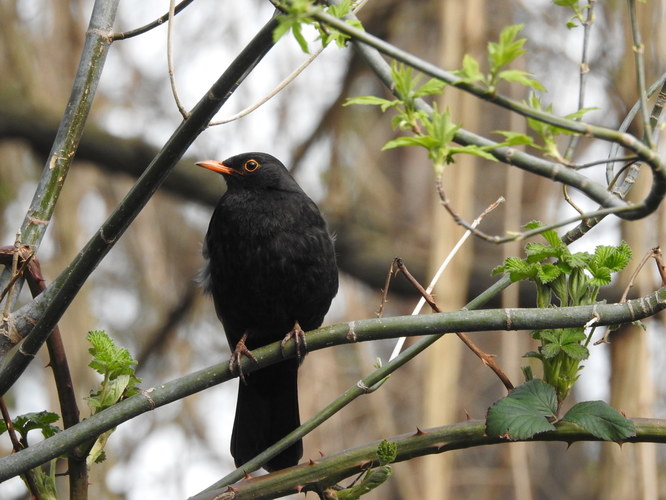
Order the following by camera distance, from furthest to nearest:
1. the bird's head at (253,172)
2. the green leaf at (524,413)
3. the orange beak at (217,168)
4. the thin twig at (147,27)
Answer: the orange beak at (217,168) → the bird's head at (253,172) → the thin twig at (147,27) → the green leaf at (524,413)

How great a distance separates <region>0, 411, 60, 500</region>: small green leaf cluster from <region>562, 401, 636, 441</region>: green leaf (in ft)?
3.98

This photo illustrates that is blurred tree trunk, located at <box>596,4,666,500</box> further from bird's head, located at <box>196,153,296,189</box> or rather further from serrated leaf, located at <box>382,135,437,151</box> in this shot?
serrated leaf, located at <box>382,135,437,151</box>

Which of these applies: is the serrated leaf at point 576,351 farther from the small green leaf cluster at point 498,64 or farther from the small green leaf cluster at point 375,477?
the small green leaf cluster at point 498,64

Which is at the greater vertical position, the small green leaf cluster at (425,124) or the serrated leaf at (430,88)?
the serrated leaf at (430,88)

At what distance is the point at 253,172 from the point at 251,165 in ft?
0.21

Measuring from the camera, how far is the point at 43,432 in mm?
2109

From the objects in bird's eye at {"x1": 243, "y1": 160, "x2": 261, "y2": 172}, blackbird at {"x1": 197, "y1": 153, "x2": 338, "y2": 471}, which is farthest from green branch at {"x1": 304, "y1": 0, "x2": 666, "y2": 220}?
bird's eye at {"x1": 243, "y1": 160, "x2": 261, "y2": 172}

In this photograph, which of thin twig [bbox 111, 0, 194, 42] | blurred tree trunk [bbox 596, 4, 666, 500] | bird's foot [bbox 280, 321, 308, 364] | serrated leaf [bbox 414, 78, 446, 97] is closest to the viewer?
serrated leaf [bbox 414, 78, 446, 97]

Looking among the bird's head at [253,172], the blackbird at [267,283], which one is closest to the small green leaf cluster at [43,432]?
the blackbird at [267,283]

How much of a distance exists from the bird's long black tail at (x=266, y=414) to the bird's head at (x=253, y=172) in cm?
84

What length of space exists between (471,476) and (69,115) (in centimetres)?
613

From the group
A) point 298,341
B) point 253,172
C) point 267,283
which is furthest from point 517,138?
point 253,172

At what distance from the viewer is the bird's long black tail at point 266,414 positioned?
3506 millimetres

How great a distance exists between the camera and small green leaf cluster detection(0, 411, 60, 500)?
201cm
